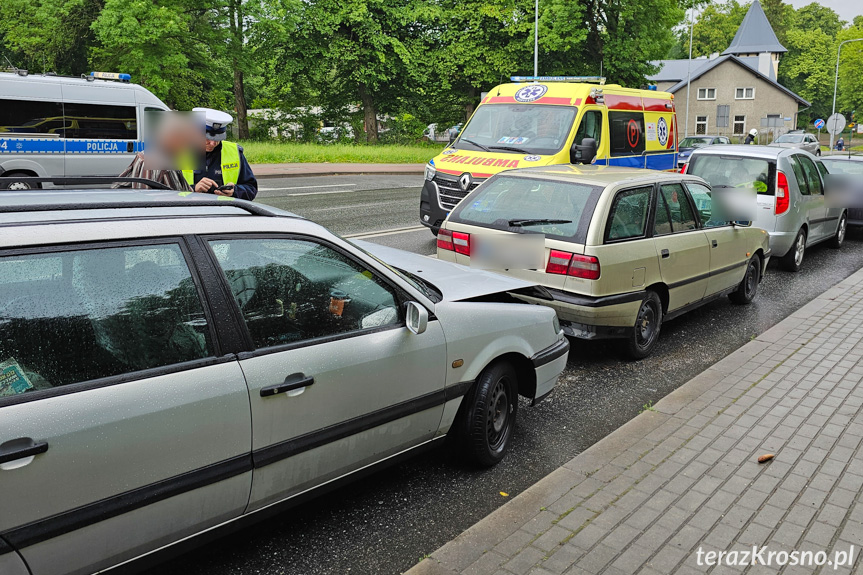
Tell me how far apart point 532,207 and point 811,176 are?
6582 mm

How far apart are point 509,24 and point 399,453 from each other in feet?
135

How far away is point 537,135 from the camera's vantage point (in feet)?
36.8

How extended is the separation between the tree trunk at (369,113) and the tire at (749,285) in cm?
3544

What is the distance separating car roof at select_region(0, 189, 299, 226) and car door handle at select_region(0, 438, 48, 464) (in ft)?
2.54

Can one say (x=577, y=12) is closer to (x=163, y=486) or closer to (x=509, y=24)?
(x=509, y=24)

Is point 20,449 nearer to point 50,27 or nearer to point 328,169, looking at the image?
point 328,169

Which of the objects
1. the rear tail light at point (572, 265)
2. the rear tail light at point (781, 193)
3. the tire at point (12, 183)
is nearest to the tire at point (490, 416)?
the rear tail light at point (572, 265)

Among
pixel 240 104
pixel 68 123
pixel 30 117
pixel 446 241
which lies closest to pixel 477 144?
pixel 446 241

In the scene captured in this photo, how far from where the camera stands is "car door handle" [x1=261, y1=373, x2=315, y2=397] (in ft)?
10.1

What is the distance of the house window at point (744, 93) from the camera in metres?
73.2

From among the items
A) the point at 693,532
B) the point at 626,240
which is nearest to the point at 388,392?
the point at 693,532

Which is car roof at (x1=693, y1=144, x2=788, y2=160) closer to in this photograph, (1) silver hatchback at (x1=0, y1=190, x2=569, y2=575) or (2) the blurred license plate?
(2) the blurred license plate

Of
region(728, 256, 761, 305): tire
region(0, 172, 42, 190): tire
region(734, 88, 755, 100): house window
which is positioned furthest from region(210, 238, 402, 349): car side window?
region(734, 88, 755, 100): house window

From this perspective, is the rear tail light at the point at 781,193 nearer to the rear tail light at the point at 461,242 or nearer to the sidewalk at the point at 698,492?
the sidewalk at the point at 698,492
